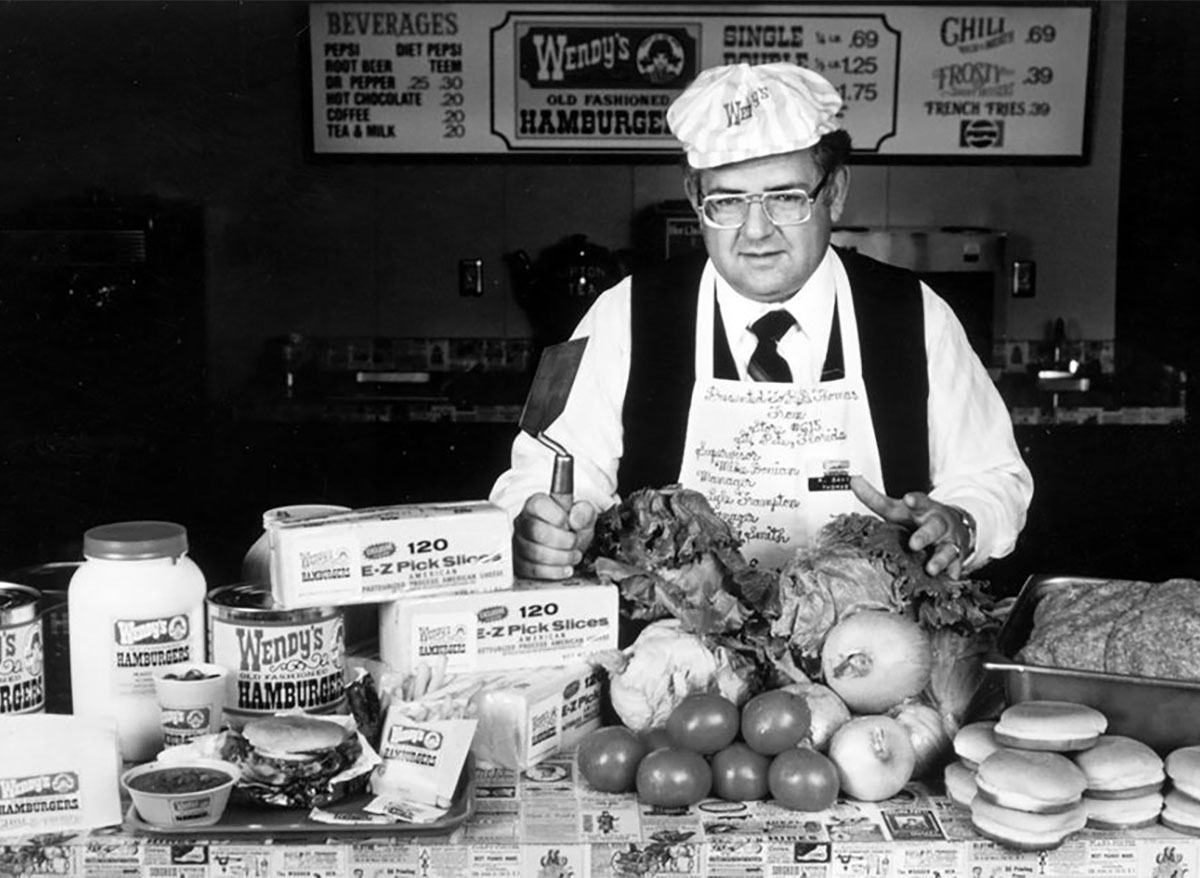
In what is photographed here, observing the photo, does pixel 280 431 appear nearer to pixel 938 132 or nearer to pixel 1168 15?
pixel 938 132

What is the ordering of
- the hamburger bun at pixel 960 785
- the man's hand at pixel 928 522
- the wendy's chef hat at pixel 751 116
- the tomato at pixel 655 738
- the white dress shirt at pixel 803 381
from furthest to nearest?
the white dress shirt at pixel 803 381
the wendy's chef hat at pixel 751 116
the man's hand at pixel 928 522
the tomato at pixel 655 738
the hamburger bun at pixel 960 785

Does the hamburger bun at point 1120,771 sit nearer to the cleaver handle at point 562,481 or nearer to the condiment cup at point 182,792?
the cleaver handle at point 562,481

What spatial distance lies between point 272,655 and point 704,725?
667mm

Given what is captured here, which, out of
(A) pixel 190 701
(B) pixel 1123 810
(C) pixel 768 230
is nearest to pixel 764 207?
(C) pixel 768 230

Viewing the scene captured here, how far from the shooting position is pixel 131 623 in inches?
84.5

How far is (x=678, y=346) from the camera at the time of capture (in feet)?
11.2

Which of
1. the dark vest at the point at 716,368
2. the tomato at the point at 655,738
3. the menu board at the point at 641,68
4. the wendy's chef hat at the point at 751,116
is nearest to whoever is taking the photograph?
the tomato at the point at 655,738

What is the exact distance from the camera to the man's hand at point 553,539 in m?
2.43

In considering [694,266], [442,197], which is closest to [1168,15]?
[442,197]

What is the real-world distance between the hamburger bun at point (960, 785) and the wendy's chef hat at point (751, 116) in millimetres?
1332

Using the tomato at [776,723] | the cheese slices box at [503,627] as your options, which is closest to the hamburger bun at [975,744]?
the tomato at [776,723]

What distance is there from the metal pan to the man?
25.2 inches

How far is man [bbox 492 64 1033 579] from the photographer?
2916mm

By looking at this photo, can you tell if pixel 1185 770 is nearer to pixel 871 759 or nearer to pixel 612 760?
pixel 871 759
